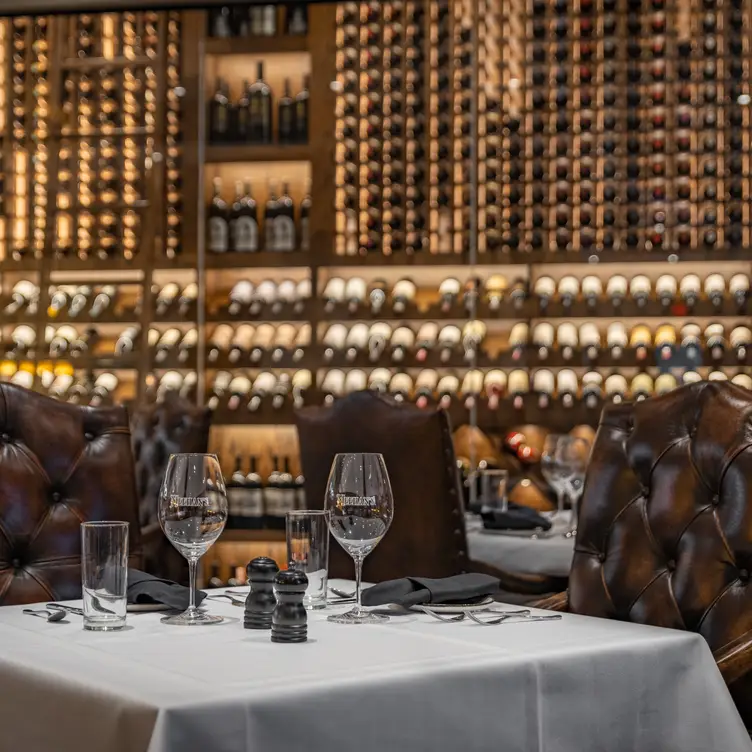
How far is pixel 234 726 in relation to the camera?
114cm

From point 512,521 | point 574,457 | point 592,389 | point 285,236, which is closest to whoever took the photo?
point 512,521

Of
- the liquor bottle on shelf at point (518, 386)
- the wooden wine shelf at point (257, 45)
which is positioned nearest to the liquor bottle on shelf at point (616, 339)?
the liquor bottle on shelf at point (518, 386)

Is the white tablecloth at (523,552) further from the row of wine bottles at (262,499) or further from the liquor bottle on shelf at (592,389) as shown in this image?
the row of wine bottles at (262,499)

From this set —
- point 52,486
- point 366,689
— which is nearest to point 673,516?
point 366,689

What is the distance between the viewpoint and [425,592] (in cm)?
173

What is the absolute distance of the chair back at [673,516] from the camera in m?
1.96

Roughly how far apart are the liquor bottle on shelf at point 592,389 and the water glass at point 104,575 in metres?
4.93

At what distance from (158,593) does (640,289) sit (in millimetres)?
4962

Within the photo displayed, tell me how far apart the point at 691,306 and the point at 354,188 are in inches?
74.2

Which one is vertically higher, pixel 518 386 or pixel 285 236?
pixel 285 236

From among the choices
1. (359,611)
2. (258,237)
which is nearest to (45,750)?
(359,611)

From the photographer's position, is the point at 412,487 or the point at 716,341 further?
the point at 716,341

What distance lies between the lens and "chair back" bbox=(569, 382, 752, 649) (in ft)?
6.42

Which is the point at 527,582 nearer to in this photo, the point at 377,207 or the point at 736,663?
the point at 736,663
